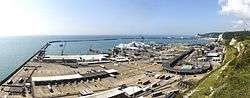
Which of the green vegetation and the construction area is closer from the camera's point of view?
the green vegetation

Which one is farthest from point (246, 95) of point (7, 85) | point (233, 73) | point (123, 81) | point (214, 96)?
point (7, 85)

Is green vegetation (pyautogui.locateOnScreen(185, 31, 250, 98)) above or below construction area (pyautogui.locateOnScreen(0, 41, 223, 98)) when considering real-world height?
above

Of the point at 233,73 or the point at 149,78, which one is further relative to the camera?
the point at 149,78

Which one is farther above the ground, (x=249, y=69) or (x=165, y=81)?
(x=249, y=69)

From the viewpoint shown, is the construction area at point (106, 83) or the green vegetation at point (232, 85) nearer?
the green vegetation at point (232, 85)

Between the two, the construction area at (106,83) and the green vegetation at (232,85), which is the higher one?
the green vegetation at (232,85)

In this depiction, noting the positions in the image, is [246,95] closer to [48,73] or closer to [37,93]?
[37,93]

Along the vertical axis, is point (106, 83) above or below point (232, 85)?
below

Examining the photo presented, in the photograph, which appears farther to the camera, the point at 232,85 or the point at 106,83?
the point at 106,83

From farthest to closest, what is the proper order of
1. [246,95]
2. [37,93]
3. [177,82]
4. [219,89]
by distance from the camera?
[177,82] < [37,93] < [219,89] < [246,95]

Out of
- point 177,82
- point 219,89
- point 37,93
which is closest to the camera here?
point 219,89

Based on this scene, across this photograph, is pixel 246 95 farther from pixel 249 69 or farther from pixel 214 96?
pixel 249 69
